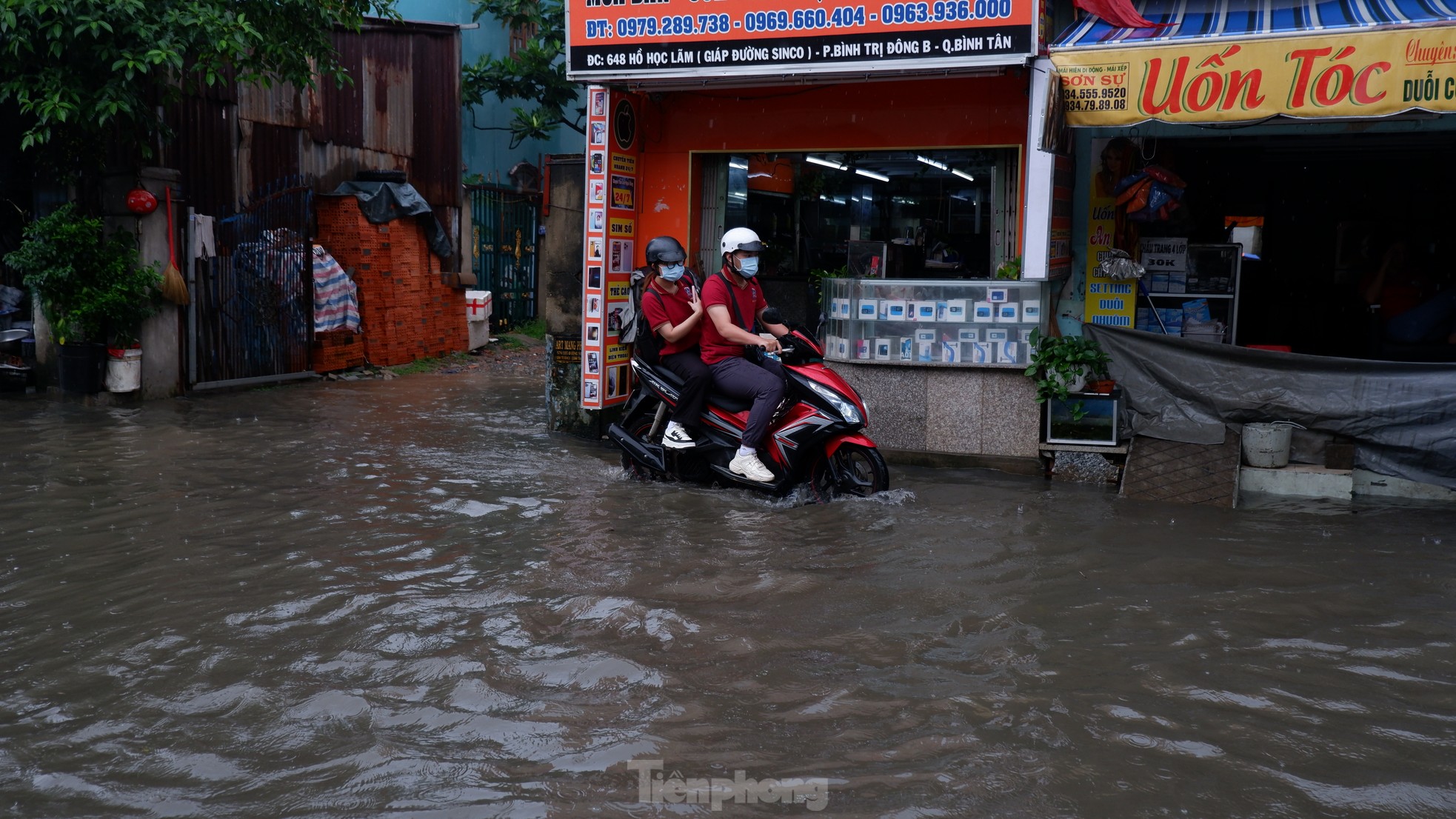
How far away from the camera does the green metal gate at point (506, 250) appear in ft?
58.1

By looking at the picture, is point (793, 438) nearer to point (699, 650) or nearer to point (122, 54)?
point (699, 650)

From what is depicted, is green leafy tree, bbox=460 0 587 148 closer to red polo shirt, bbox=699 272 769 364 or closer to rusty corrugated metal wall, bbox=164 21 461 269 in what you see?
rusty corrugated metal wall, bbox=164 21 461 269

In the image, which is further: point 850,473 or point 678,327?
point 678,327

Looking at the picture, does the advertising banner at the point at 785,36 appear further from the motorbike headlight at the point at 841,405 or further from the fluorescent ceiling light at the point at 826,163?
the motorbike headlight at the point at 841,405

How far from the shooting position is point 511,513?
6.82 meters

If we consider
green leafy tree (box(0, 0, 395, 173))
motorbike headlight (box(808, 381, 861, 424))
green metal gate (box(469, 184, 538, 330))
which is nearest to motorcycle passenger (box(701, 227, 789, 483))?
motorbike headlight (box(808, 381, 861, 424))

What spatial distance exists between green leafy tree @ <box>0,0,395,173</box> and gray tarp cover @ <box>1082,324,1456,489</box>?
757cm

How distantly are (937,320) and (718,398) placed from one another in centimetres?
200

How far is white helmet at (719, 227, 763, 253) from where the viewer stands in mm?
7250

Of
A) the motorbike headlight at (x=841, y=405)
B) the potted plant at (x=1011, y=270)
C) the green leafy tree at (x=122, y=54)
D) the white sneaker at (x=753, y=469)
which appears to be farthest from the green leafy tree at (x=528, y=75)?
the motorbike headlight at (x=841, y=405)

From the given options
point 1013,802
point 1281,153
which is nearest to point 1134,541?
point 1013,802

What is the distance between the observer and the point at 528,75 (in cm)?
2028

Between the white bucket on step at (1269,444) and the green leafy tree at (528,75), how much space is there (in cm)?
1495

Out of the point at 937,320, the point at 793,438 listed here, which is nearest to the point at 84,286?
the point at 793,438
